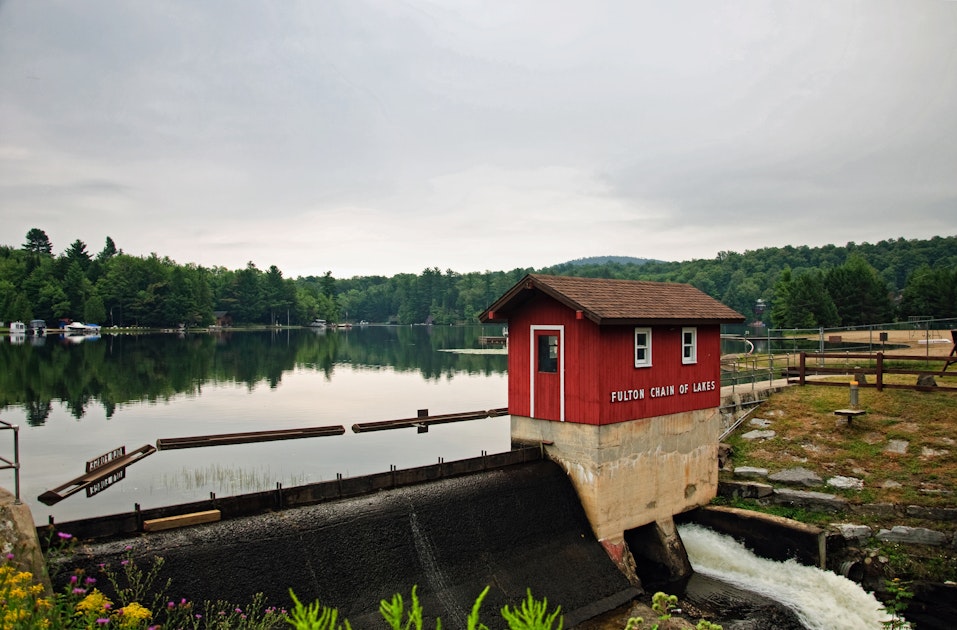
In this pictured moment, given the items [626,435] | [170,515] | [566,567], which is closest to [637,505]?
[626,435]

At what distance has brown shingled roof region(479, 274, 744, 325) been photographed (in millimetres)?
17531

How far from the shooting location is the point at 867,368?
28578 mm

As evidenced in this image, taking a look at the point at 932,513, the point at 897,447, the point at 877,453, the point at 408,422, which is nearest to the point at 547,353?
the point at 408,422

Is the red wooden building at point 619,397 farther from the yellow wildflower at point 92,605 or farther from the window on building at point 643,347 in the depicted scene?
the yellow wildflower at point 92,605

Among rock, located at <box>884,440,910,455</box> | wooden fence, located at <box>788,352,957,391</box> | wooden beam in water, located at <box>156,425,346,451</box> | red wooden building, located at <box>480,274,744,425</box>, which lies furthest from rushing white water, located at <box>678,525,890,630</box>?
wooden beam in water, located at <box>156,425,346,451</box>

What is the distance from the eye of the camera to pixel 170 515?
1235cm

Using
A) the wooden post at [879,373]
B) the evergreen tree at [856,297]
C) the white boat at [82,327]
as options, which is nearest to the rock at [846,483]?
the wooden post at [879,373]

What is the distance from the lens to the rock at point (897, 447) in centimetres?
2116

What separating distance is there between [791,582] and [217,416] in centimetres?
3128

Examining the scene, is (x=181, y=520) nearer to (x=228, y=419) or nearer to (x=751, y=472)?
(x=751, y=472)

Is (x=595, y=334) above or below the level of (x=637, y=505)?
above

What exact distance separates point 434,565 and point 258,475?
14.5 m

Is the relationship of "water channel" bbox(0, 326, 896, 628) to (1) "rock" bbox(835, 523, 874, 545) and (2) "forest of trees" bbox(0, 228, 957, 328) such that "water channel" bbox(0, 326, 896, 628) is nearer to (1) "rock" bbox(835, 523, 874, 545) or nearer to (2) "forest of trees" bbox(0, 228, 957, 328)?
(1) "rock" bbox(835, 523, 874, 545)

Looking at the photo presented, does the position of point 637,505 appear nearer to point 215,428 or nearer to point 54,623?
point 54,623
